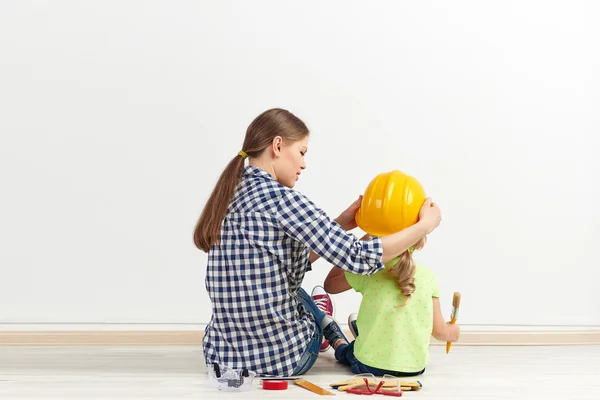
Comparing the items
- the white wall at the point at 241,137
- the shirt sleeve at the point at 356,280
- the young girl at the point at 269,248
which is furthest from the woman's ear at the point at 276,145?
the white wall at the point at 241,137

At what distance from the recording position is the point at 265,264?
5.47 ft

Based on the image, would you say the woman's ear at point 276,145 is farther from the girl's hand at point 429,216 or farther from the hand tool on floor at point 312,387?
the hand tool on floor at point 312,387

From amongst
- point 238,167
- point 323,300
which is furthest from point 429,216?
point 323,300

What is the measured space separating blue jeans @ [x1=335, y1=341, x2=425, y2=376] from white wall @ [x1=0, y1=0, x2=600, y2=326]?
49cm

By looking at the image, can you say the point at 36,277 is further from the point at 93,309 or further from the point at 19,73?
the point at 19,73

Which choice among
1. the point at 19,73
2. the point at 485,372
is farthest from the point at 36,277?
the point at 485,372

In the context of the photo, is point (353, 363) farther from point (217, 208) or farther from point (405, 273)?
point (217, 208)

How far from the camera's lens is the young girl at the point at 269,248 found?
163cm

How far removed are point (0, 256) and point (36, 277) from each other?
134 mm

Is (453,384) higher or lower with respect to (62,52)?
lower

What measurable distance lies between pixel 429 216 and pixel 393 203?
0.29 ft

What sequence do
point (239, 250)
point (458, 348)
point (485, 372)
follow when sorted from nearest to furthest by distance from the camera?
point (239, 250)
point (485, 372)
point (458, 348)

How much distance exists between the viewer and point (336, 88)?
2.42m

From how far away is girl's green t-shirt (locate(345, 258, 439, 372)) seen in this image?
169cm
